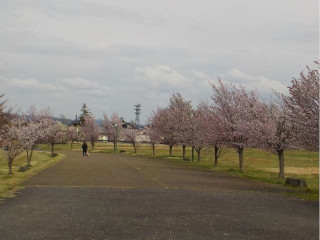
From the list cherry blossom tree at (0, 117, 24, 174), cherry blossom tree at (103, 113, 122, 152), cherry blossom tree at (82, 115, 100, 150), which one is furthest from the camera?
cherry blossom tree at (82, 115, 100, 150)

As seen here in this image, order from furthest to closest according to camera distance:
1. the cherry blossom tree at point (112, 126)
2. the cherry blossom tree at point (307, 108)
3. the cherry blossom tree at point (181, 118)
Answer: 1. the cherry blossom tree at point (112, 126)
2. the cherry blossom tree at point (181, 118)
3. the cherry blossom tree at point (307, 108)

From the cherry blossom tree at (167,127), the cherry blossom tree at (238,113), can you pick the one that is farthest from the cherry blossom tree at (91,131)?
the cherry blossom tree at (238,113)

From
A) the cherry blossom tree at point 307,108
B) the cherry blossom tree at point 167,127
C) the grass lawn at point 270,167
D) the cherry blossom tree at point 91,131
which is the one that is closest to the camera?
the cherry blossom tree at point 307,108

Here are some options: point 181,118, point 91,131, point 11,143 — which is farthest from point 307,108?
point 91,131

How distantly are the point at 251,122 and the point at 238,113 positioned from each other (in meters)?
6.85

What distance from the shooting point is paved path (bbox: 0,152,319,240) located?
10461 millimetres

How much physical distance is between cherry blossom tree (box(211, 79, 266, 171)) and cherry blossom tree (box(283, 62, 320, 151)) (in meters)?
9.63

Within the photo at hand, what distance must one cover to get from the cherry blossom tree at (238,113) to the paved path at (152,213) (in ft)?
38.8

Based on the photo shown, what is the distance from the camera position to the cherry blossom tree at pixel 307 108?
19.3 metres

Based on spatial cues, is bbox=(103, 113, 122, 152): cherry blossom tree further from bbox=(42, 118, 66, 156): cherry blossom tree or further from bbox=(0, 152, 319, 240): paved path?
bbox=(0, 152, 319, 240): paved path

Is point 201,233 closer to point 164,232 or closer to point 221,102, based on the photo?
point 164,232

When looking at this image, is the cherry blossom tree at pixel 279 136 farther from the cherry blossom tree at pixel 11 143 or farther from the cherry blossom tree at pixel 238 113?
the cherry blossom tree at pixel 11 143

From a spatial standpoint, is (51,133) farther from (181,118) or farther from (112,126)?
(112,126)

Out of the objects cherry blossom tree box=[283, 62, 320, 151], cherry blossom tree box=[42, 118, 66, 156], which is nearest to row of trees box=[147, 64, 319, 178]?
cherry blossom tree box=[283, 62, 320, 151]
